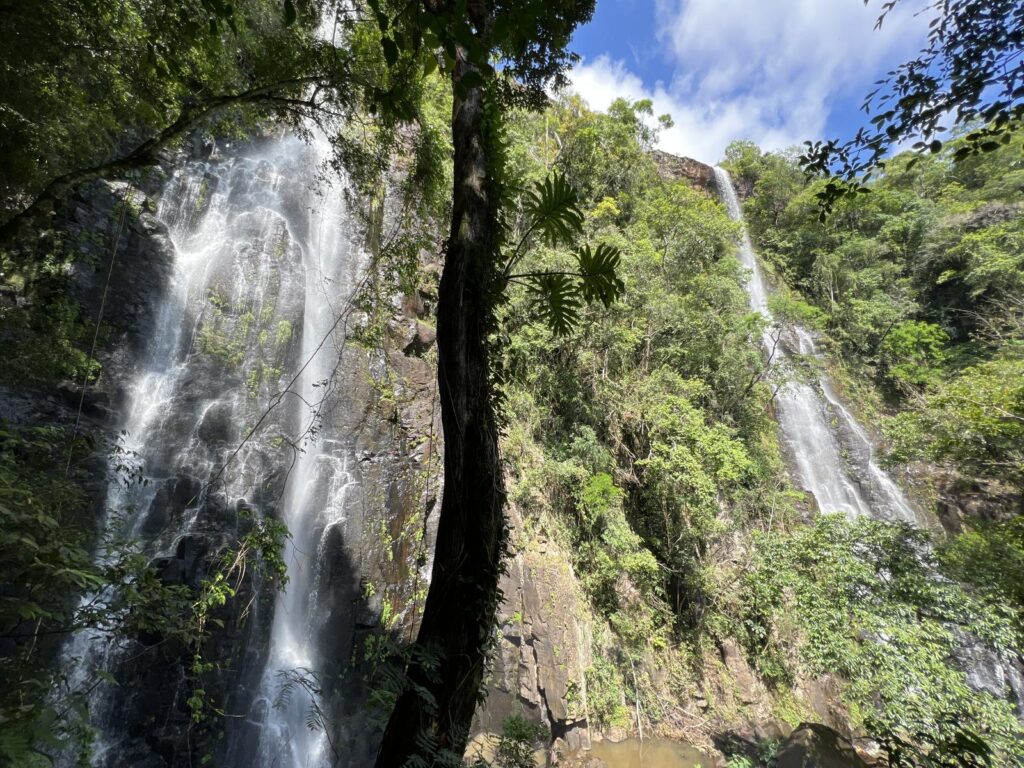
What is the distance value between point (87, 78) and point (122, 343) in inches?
213

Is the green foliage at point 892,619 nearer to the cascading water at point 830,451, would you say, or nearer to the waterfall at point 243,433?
the cascading water at point 830,451

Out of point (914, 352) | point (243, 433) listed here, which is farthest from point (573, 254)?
point (914, 352)

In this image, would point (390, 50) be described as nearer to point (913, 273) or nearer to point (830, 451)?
point (830, 451)

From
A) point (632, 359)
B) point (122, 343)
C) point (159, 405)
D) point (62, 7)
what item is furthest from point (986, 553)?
point (122, 343)

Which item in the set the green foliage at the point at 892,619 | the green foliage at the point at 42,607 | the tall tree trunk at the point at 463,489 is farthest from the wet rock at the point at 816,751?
the green foliage at the point at 42,607

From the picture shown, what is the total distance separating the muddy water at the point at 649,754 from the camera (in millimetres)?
7434

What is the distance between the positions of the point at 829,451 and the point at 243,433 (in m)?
18.1

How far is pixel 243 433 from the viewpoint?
8.23 m

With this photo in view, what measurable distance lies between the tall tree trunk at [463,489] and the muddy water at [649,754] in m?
7.90

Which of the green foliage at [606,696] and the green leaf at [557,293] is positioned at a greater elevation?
the green leaf at [557,293]

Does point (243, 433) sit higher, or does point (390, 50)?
point (243, 433)

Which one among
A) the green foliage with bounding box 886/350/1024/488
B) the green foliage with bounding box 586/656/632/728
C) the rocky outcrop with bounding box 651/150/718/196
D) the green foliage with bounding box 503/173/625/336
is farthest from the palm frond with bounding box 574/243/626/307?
the rocky outcrop with bounding box 651/150/718/196

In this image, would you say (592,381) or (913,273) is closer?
(592,381)

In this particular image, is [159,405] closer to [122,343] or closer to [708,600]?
[122,343]
